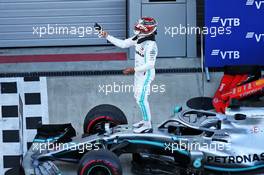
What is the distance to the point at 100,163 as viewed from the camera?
6828mm

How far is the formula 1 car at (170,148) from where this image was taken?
7035 mm

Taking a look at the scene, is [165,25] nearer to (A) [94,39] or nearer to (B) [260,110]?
(A) [94,39]

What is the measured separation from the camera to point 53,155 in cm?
725

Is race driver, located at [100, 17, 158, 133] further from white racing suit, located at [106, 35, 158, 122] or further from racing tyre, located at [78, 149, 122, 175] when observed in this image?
racing tyre, located at [78, 149, 122, 175]

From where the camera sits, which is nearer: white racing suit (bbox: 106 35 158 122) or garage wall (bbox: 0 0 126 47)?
white racing suit (bbox: 106 35 158 122)

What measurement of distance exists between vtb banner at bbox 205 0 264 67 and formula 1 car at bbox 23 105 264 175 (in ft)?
8.71

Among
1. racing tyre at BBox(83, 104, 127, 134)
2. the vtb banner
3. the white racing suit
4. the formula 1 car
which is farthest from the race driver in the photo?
the vtb banner

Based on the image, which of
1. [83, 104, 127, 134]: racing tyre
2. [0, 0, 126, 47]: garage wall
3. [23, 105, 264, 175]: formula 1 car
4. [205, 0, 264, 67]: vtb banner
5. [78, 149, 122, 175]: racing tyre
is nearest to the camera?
[78, 149, 122, 175]: racing tyre

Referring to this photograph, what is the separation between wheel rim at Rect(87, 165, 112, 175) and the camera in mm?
6859

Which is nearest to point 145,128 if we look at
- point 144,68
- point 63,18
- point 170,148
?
point 170,148

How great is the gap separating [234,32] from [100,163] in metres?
3.97

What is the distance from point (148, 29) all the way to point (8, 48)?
181 inches

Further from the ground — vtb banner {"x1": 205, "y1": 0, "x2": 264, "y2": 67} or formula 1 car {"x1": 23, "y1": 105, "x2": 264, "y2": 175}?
vtb banner {"x1": 205, "y1": 0, "x2": 264, "y2": 67}

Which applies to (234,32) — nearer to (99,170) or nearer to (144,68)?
(144,68)
